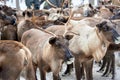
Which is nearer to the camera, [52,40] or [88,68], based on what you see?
[52,40]

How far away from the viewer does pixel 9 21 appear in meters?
8.52

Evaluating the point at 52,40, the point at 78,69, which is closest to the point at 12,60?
the point at 52,40

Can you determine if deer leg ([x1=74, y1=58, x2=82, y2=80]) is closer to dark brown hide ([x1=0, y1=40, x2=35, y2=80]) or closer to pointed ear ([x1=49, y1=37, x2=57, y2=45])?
pointed ear ([x1=49, y1=37, x2=57, y2=45])

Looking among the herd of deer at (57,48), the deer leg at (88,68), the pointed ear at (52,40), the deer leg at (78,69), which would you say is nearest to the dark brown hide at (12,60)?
the herd of deer at (57,48)

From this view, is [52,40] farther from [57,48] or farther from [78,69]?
[78,69]

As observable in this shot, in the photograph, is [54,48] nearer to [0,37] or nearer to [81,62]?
[81,62]

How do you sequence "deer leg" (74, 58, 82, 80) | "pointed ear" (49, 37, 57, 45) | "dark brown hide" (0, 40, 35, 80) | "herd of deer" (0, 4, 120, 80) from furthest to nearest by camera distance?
"deer leg" (74, 58, 82, 80) < "pointed ear" (49, 37, 57, 45) < "herd of deer" (0, 4, 120, 80) < "dark brown hide" (0, 40, 35, 80)

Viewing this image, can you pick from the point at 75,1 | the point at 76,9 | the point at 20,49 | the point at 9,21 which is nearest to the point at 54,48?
the point at 20,49

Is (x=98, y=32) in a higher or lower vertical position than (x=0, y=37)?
higher

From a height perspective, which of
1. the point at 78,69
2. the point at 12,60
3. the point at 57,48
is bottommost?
the point at 78,69

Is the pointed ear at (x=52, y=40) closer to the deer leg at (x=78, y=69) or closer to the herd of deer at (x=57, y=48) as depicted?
the herd of deer at (x=57, y=48)

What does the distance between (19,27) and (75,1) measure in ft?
29.0

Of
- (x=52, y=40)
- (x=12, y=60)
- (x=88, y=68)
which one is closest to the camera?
(x=12, y=60)

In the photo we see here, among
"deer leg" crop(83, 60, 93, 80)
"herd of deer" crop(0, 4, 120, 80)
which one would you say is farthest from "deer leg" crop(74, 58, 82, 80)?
"deer leg" crop(83, 60, 93, 80)
